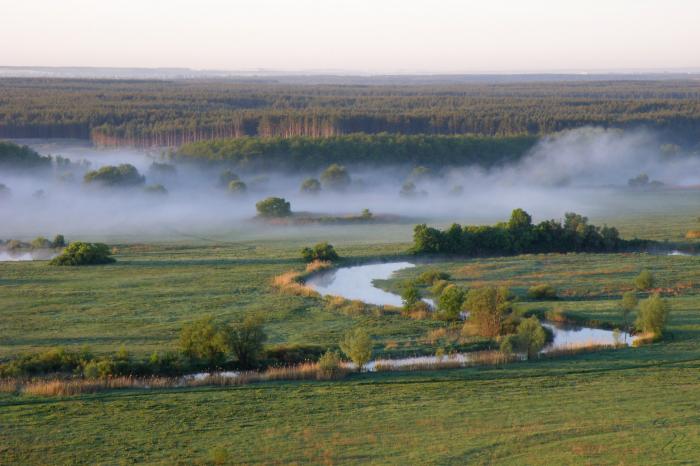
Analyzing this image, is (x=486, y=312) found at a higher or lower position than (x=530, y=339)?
lower

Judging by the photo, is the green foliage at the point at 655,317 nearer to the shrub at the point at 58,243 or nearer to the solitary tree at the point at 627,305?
the solitary tree at the point at 627,305

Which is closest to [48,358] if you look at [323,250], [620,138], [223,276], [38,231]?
[223,276]

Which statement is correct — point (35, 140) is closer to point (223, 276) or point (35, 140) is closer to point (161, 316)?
point (223, 276)

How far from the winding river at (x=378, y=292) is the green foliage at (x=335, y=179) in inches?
1630

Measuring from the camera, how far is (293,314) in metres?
39.8

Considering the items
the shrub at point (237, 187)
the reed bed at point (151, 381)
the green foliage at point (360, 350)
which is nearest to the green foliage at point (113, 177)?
the shrub at point (237, 187)

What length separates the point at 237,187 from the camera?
90750 mm

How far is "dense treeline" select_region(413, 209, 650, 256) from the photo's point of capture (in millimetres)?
56188

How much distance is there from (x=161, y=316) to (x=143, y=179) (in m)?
56.3

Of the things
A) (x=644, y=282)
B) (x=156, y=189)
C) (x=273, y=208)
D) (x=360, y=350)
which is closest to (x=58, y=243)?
(x=273, y=208)

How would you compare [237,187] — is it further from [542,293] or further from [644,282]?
[644,282]

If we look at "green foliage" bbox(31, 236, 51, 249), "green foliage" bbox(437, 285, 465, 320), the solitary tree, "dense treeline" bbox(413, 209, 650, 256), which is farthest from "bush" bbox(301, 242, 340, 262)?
the solitary tree

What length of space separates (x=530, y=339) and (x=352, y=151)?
76882 mm

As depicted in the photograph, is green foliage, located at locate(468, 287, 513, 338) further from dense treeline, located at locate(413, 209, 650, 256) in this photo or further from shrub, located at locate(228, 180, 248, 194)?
shrub, located at locate(228, 180, 248, 194)
